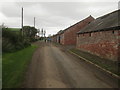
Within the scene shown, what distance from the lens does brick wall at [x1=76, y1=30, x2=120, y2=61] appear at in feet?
39.0

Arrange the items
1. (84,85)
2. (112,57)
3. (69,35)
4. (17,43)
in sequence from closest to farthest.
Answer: (84,85), (112,57), (17,43), (69,35)

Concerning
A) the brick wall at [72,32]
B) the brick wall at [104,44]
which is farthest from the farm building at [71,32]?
the brick wall at [104,44]

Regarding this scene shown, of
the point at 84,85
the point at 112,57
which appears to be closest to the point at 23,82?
the point at 84,85

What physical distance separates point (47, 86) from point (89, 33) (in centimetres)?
1340

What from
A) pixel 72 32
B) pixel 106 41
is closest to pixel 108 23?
pixel 106 41

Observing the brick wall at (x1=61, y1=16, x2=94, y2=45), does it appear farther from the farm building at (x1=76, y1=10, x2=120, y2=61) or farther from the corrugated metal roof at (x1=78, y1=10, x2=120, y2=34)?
the farm building at (x1=76, y1=10, x2=120, y2=61)

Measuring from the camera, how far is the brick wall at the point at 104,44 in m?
11.9

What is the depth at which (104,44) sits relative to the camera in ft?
45.5

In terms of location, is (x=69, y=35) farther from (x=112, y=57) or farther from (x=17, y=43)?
(x=112, y=57)

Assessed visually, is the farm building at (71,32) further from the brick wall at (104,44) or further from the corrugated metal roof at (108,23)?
the brick wall at (104,44)

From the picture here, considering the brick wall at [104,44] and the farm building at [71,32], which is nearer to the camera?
the brick wall at [104,44]

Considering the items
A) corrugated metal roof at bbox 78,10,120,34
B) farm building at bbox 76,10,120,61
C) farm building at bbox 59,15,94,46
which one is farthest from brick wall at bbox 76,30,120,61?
farm building at bbox 59,15,94,46

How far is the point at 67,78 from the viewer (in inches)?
290

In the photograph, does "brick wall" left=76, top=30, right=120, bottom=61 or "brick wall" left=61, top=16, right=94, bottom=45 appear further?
"brick wall" left=61, top=16, right=94, bottom=45
